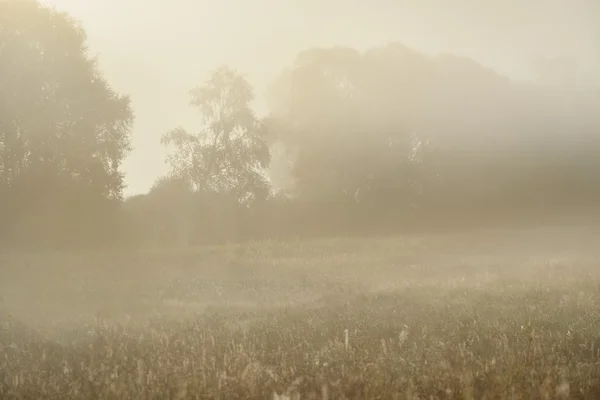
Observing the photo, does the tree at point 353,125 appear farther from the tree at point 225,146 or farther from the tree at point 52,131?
the tree at point 52,131

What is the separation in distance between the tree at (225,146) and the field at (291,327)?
790cm

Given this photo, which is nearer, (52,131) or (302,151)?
(52,131)

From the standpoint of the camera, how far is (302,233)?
122 feet

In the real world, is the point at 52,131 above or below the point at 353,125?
below

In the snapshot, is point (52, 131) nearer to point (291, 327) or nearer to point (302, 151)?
point (302, 151)

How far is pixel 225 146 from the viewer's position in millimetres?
36531

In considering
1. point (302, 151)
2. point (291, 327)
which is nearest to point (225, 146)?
point (302, 151)

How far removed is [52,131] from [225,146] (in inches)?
432

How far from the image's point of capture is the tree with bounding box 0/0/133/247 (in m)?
27.5

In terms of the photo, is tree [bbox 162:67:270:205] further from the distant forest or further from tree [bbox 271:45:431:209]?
tree [bbox 271:45:431:209]

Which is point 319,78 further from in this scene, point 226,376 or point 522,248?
point 226,376

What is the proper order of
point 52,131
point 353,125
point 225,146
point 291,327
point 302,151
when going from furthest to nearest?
point 353,125
point 302,151
point 225,146
point 52,131
point 291,327

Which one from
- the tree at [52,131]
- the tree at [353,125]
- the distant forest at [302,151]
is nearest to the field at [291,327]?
the tree at [52,131]

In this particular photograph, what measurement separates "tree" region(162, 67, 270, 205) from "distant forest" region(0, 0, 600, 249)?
0.08 m
